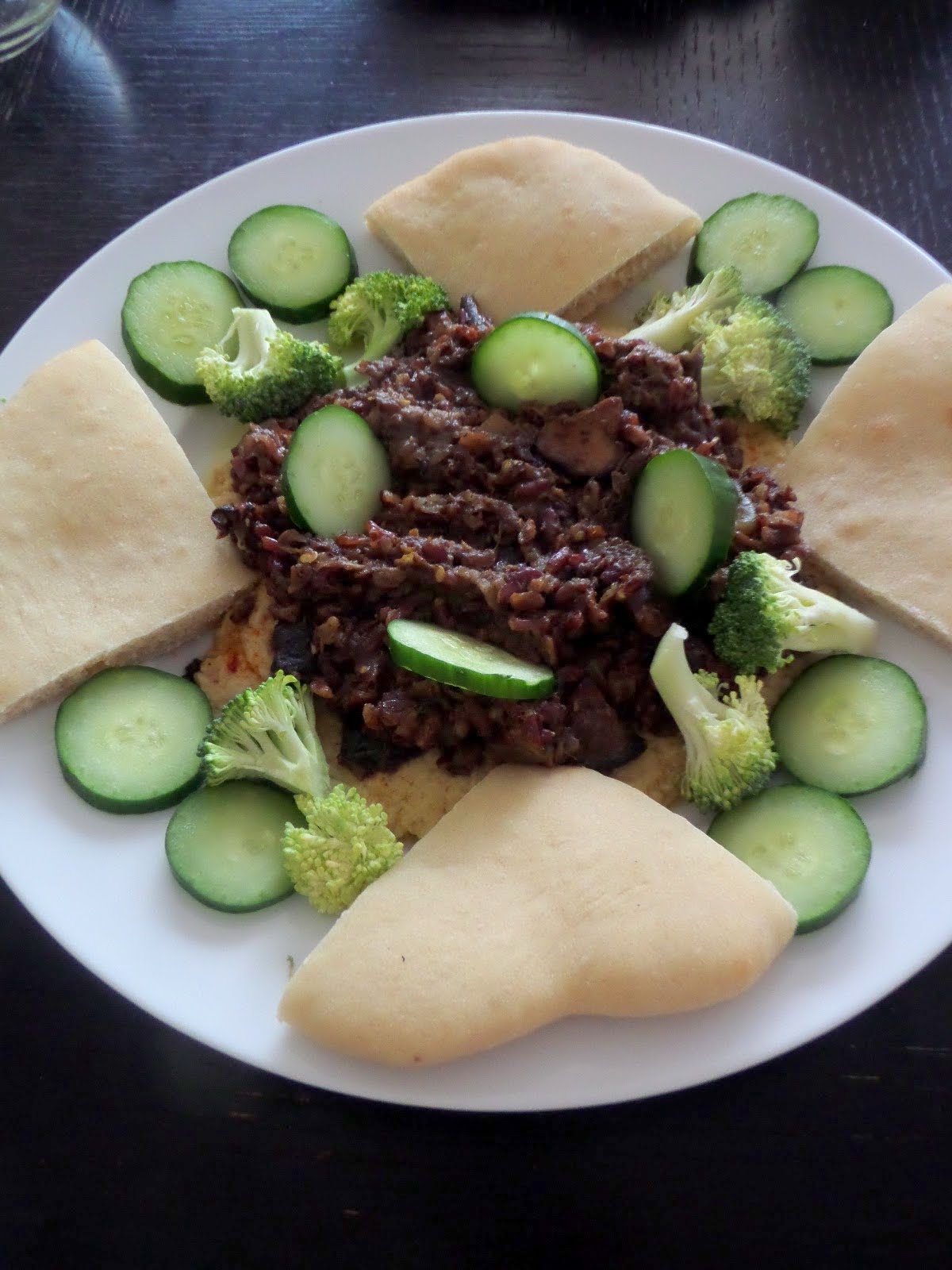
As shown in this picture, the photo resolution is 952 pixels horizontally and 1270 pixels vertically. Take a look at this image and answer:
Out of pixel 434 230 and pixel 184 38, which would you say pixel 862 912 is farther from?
pixel 184 38

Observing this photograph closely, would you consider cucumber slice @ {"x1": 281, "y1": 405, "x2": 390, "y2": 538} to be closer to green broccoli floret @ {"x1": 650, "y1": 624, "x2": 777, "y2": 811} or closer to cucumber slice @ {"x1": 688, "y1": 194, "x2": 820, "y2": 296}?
green broccoli floret @ {"x1": 650, "y1": 624, "x2": 777, "y2": 811}

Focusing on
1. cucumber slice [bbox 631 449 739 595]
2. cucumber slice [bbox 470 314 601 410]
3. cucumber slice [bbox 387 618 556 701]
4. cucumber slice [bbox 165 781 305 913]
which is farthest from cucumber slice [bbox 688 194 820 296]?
cucumber slice [bbox 165 781 305 913]

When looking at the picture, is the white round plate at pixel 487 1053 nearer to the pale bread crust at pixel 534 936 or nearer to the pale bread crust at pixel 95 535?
the pale bread crust at pixel 534 936

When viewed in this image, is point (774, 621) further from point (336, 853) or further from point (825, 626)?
point (336, 853)

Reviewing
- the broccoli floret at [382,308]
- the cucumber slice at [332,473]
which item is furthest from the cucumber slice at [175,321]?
A: the cucumber slice at [332,473]

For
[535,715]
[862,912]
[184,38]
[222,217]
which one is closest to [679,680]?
[535,715]
